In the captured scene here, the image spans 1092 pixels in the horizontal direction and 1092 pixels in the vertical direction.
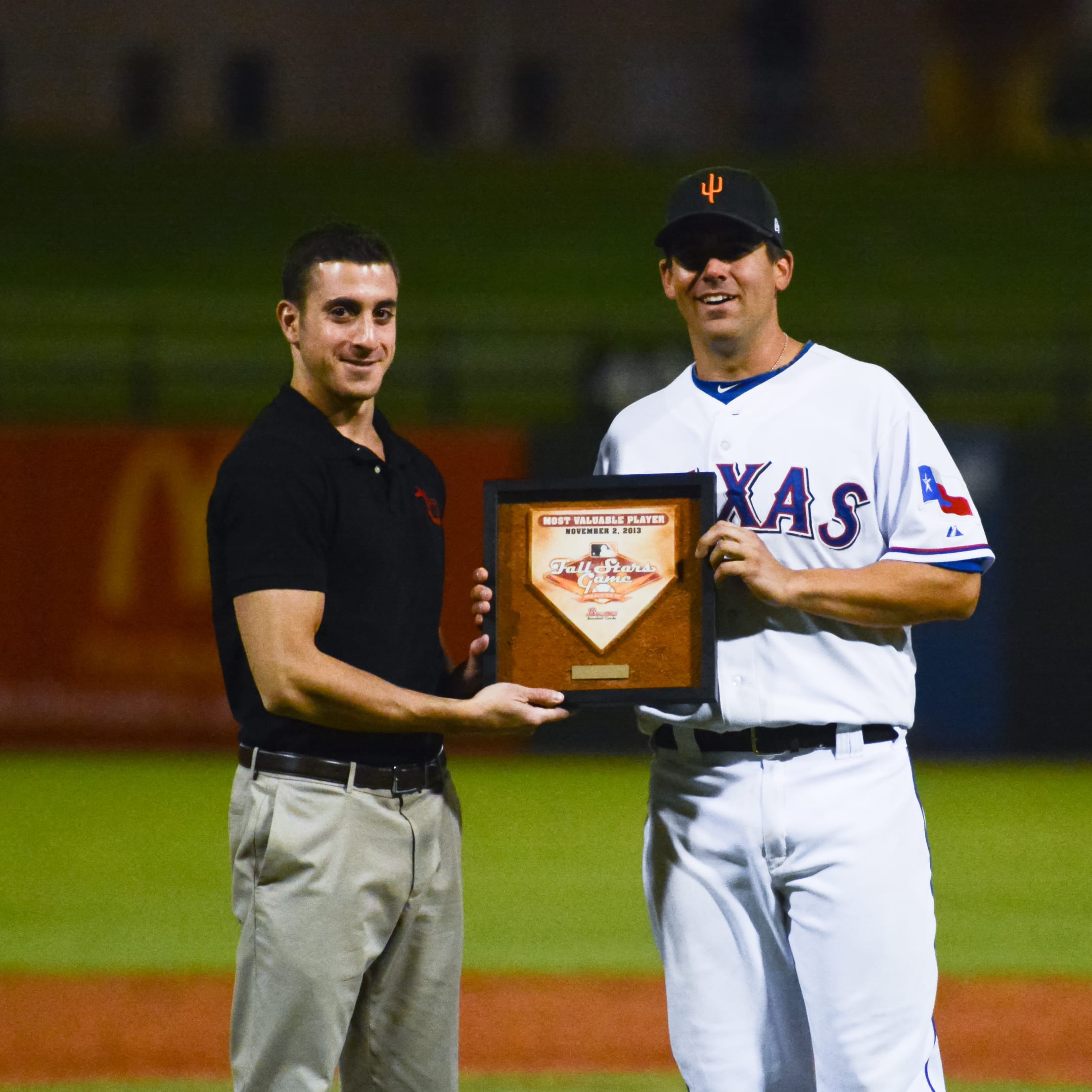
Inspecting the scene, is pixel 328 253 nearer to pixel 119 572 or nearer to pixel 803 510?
pixel 803 510

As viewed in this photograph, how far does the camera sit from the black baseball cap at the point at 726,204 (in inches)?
133

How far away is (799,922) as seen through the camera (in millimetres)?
3262

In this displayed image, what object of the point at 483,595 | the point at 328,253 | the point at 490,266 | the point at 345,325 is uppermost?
the point at 490,266

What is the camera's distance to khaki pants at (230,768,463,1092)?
10.5ft

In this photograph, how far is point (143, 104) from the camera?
31.1 m

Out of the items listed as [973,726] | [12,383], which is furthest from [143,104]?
[973,726]

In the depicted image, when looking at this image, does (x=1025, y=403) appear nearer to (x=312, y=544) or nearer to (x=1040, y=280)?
(x=1040, y=280)

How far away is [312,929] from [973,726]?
9.39 metres

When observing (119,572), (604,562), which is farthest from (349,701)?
(119,572)

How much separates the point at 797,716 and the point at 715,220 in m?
1.12

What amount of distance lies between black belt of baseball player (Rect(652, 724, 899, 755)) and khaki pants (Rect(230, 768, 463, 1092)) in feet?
2.16

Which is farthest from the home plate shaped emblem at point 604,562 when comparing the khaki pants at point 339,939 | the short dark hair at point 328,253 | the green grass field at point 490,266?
the green grass field at point 490,266

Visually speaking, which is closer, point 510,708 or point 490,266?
point 510,708

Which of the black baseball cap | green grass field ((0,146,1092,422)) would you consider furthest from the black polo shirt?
green grass field ((0,146,1092,422))
